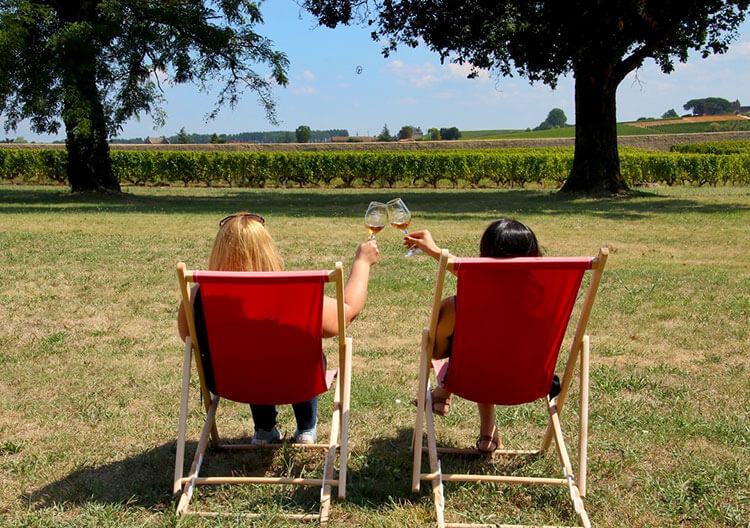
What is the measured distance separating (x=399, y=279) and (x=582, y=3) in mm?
12209

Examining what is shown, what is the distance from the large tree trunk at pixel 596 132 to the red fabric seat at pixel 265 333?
17.5 metres

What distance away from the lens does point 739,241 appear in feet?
34.2

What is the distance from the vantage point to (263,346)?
9.00 ft

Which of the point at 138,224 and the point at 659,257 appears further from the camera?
the point at 138,224

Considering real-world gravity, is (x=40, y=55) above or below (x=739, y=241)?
above

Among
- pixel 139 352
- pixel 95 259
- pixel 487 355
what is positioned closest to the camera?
pixel 487 355

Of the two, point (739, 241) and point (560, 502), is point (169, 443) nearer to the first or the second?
point (560, 502)

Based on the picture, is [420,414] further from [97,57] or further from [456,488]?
[97,57]

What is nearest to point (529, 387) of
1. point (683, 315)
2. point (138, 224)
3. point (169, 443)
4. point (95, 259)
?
point (169, 443)

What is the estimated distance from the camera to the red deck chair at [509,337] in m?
2.60

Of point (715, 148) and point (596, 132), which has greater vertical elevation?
point (596, 132)

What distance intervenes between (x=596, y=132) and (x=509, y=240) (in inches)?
684

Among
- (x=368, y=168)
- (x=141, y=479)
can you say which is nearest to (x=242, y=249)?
(x=141, y=479)

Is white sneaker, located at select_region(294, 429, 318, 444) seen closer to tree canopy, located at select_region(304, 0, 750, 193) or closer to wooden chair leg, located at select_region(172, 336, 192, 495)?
wooden chair leg, located at select_region(172, 336, 192, 495)
